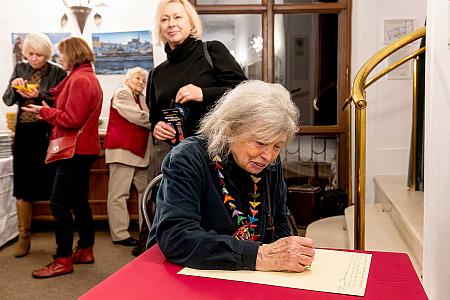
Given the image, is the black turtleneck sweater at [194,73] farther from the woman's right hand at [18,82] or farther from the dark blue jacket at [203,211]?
the woman's right hand at [18,82]

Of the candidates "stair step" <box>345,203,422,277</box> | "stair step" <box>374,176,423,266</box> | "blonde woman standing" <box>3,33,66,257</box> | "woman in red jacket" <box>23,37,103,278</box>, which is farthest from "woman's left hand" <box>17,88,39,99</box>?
"stair step" <box>374,176,423,266</box>

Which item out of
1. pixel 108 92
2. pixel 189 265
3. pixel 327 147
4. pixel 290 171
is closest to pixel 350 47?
pixel 327 147

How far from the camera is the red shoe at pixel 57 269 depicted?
3.73 metres

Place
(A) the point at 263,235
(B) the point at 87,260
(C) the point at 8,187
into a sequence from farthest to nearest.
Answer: (C) the point at 8,187, (B) the point at 87,260, (A) the point at 263,235

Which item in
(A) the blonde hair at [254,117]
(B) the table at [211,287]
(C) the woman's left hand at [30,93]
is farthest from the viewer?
(C) the woman's left hand at [30,93]

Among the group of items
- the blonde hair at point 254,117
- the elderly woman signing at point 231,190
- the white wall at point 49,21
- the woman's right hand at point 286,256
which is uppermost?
the white wall at point 49,21

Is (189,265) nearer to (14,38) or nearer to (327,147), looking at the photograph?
(327,147)

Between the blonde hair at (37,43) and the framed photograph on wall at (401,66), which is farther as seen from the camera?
the framed photograph on wall at (401,66)

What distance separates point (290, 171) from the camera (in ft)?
17.3

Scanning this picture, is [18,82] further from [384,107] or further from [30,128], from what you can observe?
[384,107]

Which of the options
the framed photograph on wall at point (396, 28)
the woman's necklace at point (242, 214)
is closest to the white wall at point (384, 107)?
the framed photograph on wall at point (396, 28)

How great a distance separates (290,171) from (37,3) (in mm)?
2934

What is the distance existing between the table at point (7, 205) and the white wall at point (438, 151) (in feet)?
11.7

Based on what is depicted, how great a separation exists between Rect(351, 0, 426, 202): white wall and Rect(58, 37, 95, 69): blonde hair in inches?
90.9
